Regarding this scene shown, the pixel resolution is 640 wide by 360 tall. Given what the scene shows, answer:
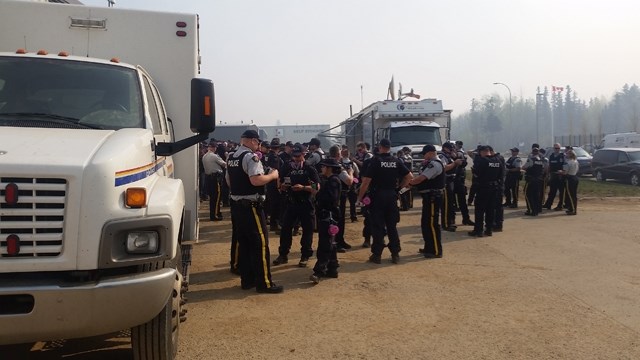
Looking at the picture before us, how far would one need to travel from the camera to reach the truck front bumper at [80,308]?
276 centimetres

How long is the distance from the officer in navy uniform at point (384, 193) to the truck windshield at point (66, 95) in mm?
4348

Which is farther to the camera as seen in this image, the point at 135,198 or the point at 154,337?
the point at 154,337

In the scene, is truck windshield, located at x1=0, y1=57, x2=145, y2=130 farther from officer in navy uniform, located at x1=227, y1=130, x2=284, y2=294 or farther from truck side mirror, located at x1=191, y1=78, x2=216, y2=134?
officer in navy uniform, located at x1=227, y1=130, x2=284, y2=294

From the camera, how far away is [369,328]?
5023mm

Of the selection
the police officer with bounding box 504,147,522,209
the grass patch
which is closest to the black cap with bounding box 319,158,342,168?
the police officer with bounding box 504,147,522,209

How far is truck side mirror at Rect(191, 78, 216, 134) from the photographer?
3930 millimetres

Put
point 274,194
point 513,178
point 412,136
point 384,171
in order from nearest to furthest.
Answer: point 384,171 < point 274,194 < point 513,178 < point 412,136

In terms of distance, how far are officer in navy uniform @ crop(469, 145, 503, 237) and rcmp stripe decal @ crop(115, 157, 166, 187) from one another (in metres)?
7.87

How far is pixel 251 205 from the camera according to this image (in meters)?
6.03

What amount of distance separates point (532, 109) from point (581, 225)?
413 ft

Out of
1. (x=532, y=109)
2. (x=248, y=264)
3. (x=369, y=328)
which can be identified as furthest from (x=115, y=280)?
(x=532, y=109)

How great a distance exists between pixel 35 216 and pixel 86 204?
0.93ft

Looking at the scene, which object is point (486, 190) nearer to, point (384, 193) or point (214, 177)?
point (384, 193)

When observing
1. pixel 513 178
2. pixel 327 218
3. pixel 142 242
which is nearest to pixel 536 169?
pixel 513 178
